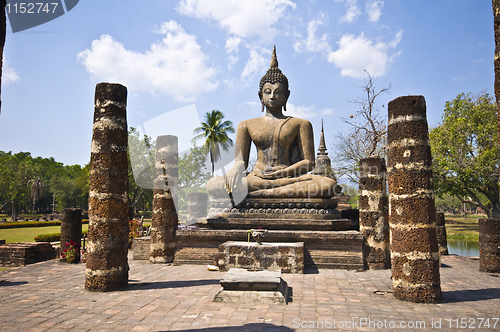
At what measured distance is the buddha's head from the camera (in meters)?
11.0

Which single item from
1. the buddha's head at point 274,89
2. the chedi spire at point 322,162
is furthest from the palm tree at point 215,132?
the buddha's head at point 274,89

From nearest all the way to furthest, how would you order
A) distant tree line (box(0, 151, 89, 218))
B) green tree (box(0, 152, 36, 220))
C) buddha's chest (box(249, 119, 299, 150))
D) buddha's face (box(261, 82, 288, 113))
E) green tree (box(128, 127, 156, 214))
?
buddha's chest (box(249, 119, 299, 150)), buddha's face (box(261, 82, 288, 113)), green tree (box(128, 127, 156, 214)), green tree (box(0, 152, 36, 220)), distant tree line (box(0, 151, 89, 218))

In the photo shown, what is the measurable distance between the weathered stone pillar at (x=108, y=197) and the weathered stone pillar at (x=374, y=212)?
17.9 feet

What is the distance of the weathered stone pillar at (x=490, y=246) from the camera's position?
848 cm

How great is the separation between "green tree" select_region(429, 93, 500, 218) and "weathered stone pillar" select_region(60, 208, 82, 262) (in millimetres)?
21626

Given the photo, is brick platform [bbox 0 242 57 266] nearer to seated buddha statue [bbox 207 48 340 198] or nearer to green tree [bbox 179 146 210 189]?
seated buddha statue [bbox 207 48 340 198]

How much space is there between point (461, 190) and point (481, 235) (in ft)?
61.0

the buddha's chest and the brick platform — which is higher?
the buddha's chest

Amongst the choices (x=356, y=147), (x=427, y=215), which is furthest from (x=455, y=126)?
(x=427, y=215)

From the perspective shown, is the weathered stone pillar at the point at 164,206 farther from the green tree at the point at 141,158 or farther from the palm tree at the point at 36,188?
the palm tree at the point at 36,188

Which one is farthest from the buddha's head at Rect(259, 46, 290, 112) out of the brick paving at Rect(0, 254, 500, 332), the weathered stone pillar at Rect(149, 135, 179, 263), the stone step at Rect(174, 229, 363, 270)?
the brick paving at Rect(0, 254, 500, 332)

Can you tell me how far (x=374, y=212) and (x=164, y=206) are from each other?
5.16 m

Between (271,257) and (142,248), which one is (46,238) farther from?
(271,257)

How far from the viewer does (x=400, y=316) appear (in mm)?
4738
